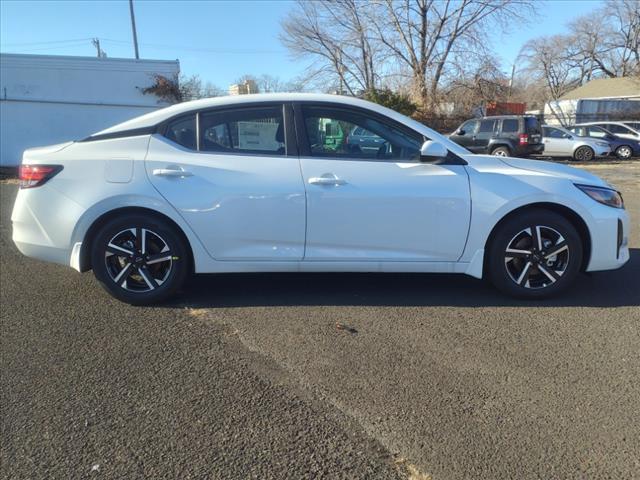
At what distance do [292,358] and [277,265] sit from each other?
1057 mm

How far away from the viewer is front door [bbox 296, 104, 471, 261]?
13.1ft

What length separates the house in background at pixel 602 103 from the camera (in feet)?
125

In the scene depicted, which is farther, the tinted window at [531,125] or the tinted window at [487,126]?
the tinted window at [487,126]

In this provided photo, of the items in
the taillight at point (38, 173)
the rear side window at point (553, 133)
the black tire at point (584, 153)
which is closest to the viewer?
the taillight at point (38, 173)

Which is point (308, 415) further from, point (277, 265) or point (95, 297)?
point (95, 297)

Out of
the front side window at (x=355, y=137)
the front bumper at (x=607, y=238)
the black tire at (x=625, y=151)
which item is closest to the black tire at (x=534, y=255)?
the front bumper at (x=607, y=238)

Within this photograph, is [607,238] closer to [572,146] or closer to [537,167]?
[537,167]

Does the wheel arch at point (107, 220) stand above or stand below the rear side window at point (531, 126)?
below

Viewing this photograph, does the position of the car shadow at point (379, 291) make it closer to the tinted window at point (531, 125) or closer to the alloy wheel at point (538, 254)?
the alloy wheel at point (538, 254)

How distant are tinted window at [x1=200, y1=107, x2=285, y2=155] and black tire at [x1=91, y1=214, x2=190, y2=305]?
782 millimetres

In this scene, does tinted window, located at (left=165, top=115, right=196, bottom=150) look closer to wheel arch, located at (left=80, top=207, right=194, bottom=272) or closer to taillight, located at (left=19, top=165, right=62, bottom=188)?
wheel arch, located at (left=80, top=207, right=194, bottom=272)

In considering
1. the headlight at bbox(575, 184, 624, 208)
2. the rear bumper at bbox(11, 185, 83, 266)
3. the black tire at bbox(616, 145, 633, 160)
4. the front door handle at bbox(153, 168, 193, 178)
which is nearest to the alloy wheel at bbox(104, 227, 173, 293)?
the rear bumper at bbox(11, 185, 83, 266)

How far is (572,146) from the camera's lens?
20781mm

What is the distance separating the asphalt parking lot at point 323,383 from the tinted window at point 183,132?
4.27ft
